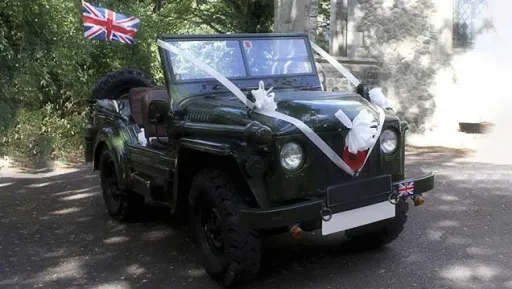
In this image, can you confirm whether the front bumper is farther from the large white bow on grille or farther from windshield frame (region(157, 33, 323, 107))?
windshield frame (region(157, 33, 323, 107))

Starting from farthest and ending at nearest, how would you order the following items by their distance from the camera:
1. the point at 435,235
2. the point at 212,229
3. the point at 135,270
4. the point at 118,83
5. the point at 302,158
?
1. the point at 118,83
2. the point at 435,235
3. the point at 135,270
4. the point at 212,229
5. the point at 302,158

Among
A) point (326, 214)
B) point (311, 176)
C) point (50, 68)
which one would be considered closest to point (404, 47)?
point (50, 68)

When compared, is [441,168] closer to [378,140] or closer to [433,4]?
[433,4]

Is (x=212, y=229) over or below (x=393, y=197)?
below

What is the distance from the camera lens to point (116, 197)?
6.69 meters

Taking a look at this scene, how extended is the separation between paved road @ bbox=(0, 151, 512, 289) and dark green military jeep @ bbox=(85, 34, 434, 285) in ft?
1.06

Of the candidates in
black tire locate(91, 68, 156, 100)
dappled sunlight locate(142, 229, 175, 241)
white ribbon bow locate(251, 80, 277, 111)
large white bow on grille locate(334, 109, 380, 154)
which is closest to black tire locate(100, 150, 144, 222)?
dappled sunlight locate(142, 229, 175, 241)

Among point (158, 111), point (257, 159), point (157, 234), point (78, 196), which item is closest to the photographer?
point (257, 159)

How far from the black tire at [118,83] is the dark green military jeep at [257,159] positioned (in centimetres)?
130

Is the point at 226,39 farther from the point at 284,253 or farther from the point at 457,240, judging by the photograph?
the point at 457,240

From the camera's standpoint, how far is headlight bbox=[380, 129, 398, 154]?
4.49m

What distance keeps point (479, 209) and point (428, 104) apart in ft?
18.4

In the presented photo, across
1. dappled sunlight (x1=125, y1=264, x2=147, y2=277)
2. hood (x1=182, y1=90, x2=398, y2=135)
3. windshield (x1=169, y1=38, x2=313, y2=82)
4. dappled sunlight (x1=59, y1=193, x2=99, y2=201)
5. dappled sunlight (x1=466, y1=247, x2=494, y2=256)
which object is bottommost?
dappled sunlight (x1=125, y1=264, x2=147, y2=277)

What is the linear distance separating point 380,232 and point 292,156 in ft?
4.23
